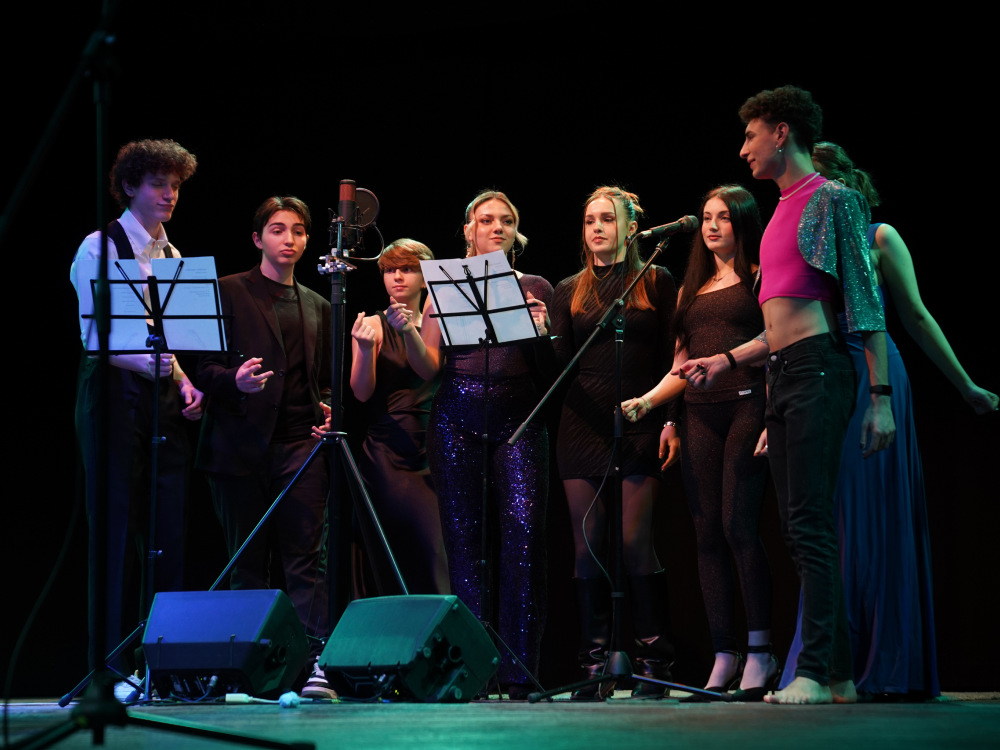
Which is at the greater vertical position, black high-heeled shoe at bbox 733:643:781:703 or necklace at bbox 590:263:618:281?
necklace at bbox 590:263:618:281

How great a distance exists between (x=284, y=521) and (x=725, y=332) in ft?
5.91

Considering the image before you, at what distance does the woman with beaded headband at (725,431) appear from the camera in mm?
3078

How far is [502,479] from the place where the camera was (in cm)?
354

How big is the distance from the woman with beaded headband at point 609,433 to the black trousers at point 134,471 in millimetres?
1451

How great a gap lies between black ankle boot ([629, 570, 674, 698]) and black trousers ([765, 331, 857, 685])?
0.75 metres

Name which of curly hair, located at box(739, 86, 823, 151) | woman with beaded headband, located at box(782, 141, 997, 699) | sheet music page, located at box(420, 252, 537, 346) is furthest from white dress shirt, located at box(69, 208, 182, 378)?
woman with beaded headband, located at box(782, 141, 997, 699)

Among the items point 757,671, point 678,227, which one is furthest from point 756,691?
point 678,227

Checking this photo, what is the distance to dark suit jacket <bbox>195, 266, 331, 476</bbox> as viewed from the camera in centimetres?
370

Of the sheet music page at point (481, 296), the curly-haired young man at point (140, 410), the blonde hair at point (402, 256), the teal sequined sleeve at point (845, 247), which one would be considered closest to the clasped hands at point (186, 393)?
the curly-haired young man at point (140, 410)

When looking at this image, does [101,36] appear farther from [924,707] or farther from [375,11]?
[375,11]

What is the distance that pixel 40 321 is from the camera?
15.4 ft

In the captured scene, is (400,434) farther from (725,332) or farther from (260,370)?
(725,332)

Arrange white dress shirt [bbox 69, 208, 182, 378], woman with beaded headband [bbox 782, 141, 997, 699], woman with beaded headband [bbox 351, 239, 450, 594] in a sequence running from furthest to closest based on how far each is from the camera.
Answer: woman with beaded headband [bbox 351, 239, 450, 594], white dress shirt [bbox 69, 208, 182, 378], woman with beaded headband [bbox 782, 141, 997, 699]

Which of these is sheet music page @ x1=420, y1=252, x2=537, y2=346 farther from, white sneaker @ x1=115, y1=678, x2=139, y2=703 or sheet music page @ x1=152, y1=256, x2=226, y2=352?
white sneaker @ x1=115, y1=678, x2=139, y2=703
